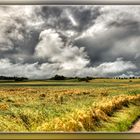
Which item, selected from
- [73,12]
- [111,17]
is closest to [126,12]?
[111,17]

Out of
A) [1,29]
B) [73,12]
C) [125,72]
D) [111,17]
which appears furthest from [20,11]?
[125,72]

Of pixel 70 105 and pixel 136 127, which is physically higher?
pixel 70 105

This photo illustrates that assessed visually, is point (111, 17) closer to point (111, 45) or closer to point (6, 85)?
point (111, 45)

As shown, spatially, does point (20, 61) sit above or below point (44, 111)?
above

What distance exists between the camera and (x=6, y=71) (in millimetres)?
4688

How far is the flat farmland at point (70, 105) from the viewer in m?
4.59

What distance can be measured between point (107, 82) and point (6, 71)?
3.81 ft

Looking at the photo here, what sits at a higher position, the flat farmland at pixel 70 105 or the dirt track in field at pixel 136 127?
the flat farmland at pixel 70 105

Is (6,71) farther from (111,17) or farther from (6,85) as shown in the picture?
(111,17)

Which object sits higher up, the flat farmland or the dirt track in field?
the flat farmland

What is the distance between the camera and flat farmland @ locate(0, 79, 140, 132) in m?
4.59

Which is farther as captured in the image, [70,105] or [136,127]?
[70,105]

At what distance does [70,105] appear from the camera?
471 centimetres

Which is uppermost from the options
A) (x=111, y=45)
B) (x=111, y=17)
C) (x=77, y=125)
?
(x=111, y=17)
